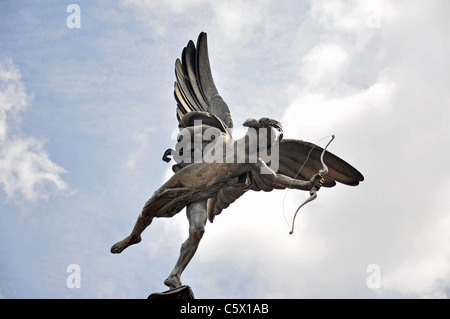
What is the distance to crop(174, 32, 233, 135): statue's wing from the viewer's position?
17.8m

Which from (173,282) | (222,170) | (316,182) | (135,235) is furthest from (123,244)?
(316,182)

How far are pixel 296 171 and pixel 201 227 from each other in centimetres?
249

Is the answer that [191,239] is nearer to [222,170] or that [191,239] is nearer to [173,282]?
[173,282]

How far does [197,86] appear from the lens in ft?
60.5

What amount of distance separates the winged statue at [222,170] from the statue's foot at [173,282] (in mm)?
198

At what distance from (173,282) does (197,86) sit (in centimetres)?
523

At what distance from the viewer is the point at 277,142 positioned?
54.2 feet

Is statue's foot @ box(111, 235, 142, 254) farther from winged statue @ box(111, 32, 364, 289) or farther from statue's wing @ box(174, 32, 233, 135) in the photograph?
statue's wing @ box(174, 32, 233, 135)

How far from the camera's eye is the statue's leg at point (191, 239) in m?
14.9

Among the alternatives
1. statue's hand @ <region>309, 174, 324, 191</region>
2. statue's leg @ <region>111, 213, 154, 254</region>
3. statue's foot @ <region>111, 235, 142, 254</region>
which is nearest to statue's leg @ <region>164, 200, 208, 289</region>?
statue's leg @ <region>111, 213, 154, 254</region>

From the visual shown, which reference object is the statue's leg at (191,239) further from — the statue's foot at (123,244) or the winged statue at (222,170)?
the statue's foot at (123,244)

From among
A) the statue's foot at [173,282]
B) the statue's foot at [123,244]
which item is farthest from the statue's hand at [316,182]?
the statue's foot at [123,244]
